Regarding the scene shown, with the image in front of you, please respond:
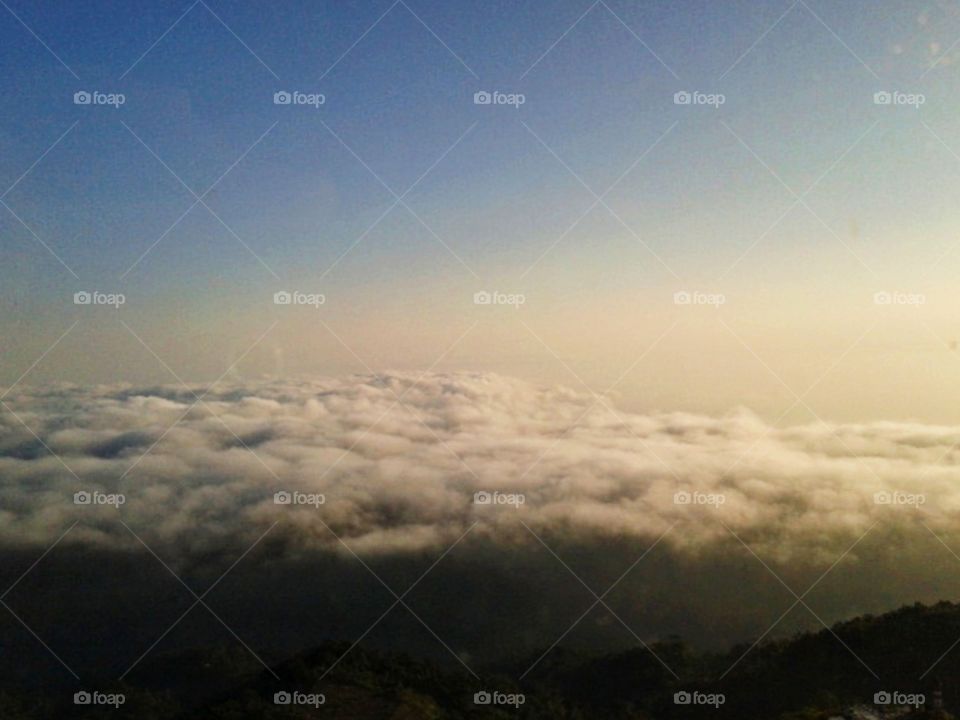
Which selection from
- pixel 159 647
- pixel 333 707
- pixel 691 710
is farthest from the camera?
pixel 159 647

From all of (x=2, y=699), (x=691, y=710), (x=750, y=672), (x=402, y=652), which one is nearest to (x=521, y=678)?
(x=402, y=652)

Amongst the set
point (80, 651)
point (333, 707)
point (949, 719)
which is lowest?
point (949, 719)

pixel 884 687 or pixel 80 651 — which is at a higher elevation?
pixel 80 651

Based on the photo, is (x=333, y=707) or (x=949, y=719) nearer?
(x=949, y=719)

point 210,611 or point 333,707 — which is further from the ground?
point 210,611

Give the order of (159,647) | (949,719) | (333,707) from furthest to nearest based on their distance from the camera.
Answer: (159,647), (333,707), (949,719)

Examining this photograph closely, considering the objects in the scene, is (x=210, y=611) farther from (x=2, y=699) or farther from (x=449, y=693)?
(x=449, y=693)

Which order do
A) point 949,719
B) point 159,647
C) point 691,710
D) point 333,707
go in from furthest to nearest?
point 159,647, point 691,710, point 333,707, point 949,719

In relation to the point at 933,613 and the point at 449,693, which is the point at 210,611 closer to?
the point at 449,693

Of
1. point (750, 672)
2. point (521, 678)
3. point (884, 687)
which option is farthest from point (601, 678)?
point (884, 687)
